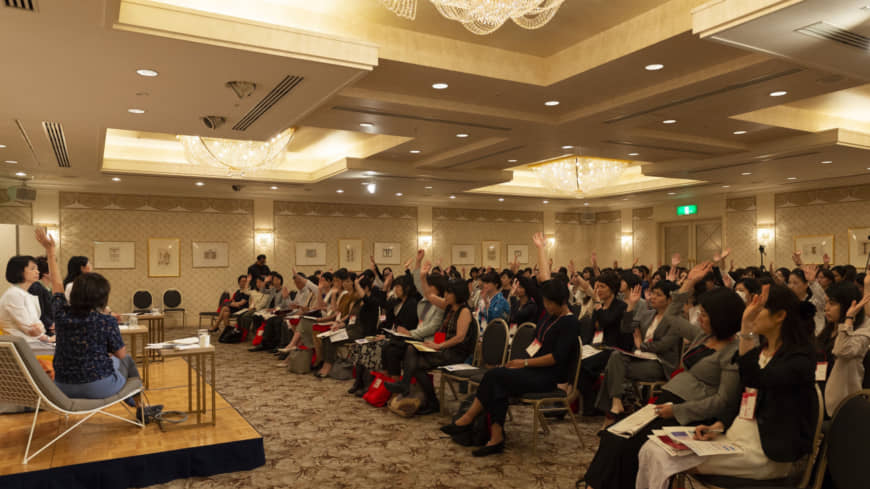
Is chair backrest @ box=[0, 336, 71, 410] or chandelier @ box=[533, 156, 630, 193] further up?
chandelier @ box=[533, 156, 630, 193]

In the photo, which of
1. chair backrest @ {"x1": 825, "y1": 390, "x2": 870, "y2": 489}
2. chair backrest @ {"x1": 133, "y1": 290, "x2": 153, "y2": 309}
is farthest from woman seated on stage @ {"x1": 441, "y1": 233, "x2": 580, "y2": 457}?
chair backrest @ {"x1": 133, "y1": 290, "x2": 153, "y2": 309}

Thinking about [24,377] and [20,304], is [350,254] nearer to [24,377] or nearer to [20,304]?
[20,304]

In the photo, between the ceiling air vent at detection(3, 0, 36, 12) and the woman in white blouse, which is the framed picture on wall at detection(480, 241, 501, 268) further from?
the ceiling air vent at detection(3, 0, 36, 12)

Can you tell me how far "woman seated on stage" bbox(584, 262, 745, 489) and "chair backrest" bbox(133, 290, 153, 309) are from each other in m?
13.3

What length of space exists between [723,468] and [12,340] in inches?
177

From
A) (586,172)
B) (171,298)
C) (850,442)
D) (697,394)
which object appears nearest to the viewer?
(850,442)

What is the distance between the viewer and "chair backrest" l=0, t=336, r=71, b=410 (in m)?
4.12

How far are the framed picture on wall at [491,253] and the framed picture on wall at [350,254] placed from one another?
4042mm

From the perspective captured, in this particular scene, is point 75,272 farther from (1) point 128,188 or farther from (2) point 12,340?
(1) point 128,188

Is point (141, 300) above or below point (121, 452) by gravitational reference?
above

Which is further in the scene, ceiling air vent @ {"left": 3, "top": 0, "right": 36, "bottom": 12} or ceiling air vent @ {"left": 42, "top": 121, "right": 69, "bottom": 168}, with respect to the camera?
ceiling air vent @ {"left": 42, "top": 121, "right": 69, "bottom": 168}

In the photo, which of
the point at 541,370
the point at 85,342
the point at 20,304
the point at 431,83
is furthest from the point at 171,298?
the point at 541,370

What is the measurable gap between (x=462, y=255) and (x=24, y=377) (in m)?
14.8

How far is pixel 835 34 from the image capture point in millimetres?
4535
